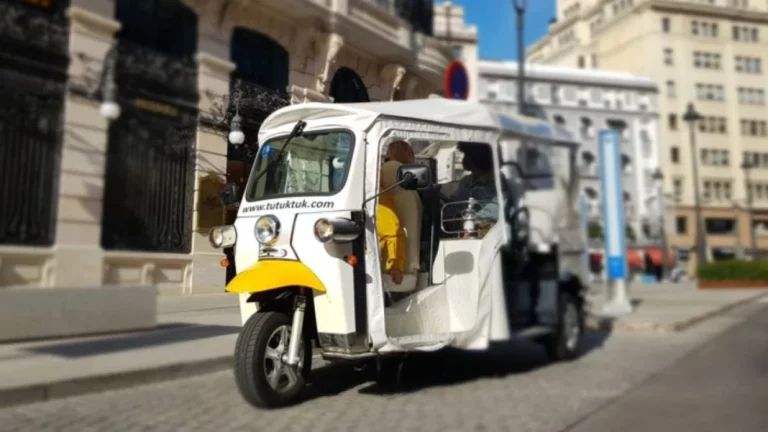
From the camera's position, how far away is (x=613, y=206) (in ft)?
38.1

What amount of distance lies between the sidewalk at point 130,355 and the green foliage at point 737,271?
78.7ft

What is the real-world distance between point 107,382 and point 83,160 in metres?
2.38

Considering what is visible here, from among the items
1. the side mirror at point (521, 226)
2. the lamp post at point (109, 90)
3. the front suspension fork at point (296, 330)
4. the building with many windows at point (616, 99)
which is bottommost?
the front suspension fork at point (296, 330)

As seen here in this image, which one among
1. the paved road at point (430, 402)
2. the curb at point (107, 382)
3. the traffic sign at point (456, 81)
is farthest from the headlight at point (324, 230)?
the traffic sign at point (456, 81)

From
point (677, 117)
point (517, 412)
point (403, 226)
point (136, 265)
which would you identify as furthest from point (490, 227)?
point (677, 117)

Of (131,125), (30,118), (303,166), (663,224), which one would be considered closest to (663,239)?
(663,224)

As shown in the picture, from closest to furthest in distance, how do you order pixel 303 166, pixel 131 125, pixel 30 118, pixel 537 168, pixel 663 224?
pixel 30 118, pixel 131 125, pixel 303 166, pixel 537 168, pixel 663 224

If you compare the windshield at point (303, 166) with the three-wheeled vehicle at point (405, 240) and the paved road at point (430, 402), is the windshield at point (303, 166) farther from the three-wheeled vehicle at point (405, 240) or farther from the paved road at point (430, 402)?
the paved road at point (430, 402)

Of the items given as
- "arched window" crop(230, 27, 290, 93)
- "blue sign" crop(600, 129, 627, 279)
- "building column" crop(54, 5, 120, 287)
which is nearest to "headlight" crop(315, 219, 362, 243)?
"building column" crop(54, 5, 120, 287)

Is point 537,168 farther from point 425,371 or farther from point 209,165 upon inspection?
point 209,165

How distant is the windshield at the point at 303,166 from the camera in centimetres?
501

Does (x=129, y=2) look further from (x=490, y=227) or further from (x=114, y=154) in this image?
(x=490, y=227)

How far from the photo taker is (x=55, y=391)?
16.3ft

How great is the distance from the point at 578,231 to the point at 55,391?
17.6 ft
